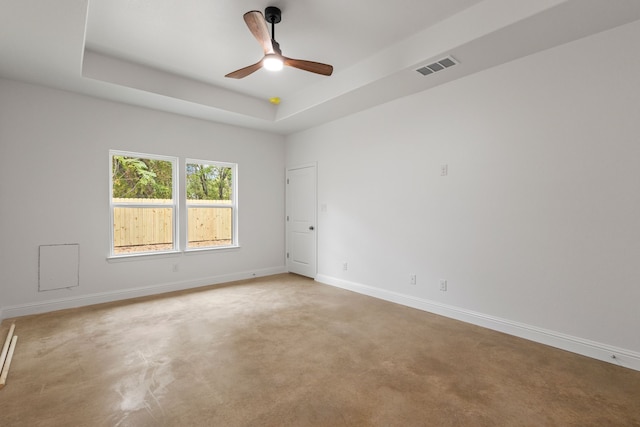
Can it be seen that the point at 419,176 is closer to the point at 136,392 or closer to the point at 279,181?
the point at 279,181

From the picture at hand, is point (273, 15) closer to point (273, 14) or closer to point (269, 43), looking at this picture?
point (273, 14)

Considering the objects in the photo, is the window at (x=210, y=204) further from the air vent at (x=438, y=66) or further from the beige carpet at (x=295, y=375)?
the air vent at (x=438, y=66)

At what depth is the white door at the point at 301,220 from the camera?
562 cm

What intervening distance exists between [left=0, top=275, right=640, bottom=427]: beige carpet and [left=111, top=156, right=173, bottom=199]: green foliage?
1725 mm

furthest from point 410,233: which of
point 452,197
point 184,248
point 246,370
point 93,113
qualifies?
point 93,113

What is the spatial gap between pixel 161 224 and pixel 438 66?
14.2ft

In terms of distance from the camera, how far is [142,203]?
4590 mm

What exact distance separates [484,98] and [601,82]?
0.95m

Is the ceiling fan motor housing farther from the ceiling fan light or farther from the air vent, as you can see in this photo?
the air vent

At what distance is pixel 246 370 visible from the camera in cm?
245

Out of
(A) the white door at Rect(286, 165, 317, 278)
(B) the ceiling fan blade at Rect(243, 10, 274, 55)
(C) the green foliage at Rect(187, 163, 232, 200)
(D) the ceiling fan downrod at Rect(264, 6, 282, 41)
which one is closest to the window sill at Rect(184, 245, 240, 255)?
(C) the green foliage at Rect(187, 163, 232, 200)

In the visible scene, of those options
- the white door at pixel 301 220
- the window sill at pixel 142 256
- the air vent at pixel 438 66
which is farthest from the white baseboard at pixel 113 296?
the air vent at pixel 438 66

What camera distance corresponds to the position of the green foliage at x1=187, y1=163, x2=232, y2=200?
5102 millimetres

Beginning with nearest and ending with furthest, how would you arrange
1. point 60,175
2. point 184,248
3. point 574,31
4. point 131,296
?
point 574,31, point 60,175, point 131,296, point 184,248
